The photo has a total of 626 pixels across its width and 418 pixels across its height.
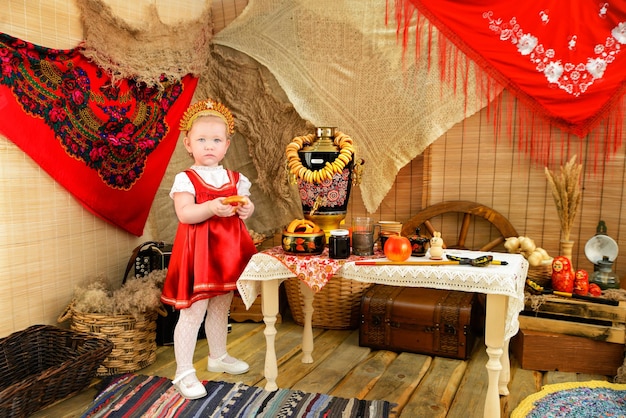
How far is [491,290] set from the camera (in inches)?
77.0

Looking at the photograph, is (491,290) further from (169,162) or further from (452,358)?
(169,162)

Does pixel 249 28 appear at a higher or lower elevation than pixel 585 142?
higher

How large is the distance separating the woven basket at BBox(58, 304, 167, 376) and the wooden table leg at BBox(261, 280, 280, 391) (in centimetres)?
74

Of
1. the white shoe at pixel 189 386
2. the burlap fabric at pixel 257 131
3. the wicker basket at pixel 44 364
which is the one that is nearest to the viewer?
the wicker basket at pixel 44 364

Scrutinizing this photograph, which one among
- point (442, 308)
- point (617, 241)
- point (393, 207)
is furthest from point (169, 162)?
point (617, 241)

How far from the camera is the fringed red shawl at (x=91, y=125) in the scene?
251 centimetres

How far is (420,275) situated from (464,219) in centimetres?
136

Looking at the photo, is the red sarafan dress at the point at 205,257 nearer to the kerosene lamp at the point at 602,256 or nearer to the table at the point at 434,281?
the table at the point at 434,281

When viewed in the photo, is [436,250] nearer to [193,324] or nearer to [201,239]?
[201,239]

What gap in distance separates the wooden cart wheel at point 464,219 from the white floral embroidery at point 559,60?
0.83 m

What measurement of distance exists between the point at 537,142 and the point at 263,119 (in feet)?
5.84

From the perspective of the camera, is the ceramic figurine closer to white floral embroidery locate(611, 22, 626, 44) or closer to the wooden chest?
the wooden chest

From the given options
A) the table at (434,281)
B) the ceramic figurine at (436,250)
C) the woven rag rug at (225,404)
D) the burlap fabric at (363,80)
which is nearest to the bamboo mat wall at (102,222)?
the burlap fabric at (363,80)

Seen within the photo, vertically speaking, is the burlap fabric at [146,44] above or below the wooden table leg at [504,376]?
above
